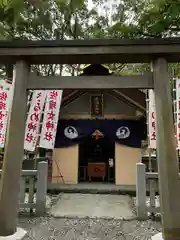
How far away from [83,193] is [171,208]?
16.5 ft

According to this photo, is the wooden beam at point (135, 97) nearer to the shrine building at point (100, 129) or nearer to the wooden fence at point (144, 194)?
the shrine building at point (100, 129)

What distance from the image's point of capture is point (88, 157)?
1198 cm

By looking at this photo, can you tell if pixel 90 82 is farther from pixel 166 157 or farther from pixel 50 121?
pixel 50 121

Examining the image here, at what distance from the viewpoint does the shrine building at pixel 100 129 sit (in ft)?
31.2

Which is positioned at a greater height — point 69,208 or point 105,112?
point 105,112

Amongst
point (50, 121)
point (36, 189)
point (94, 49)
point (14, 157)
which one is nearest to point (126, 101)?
point (50, 121)

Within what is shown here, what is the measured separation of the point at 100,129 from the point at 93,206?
160 inches

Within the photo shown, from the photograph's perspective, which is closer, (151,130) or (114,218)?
(114,218)

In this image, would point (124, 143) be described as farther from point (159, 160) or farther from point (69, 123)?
point (159, 160)

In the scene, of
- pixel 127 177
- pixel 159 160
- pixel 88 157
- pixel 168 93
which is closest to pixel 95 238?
pixel 159 160

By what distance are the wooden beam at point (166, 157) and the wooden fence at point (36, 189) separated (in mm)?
3026

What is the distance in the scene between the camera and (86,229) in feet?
14.5

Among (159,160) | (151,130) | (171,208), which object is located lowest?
(171,208)

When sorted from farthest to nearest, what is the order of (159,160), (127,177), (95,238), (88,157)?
(88,157) < (127,177) < (95,238) < (159,160)
